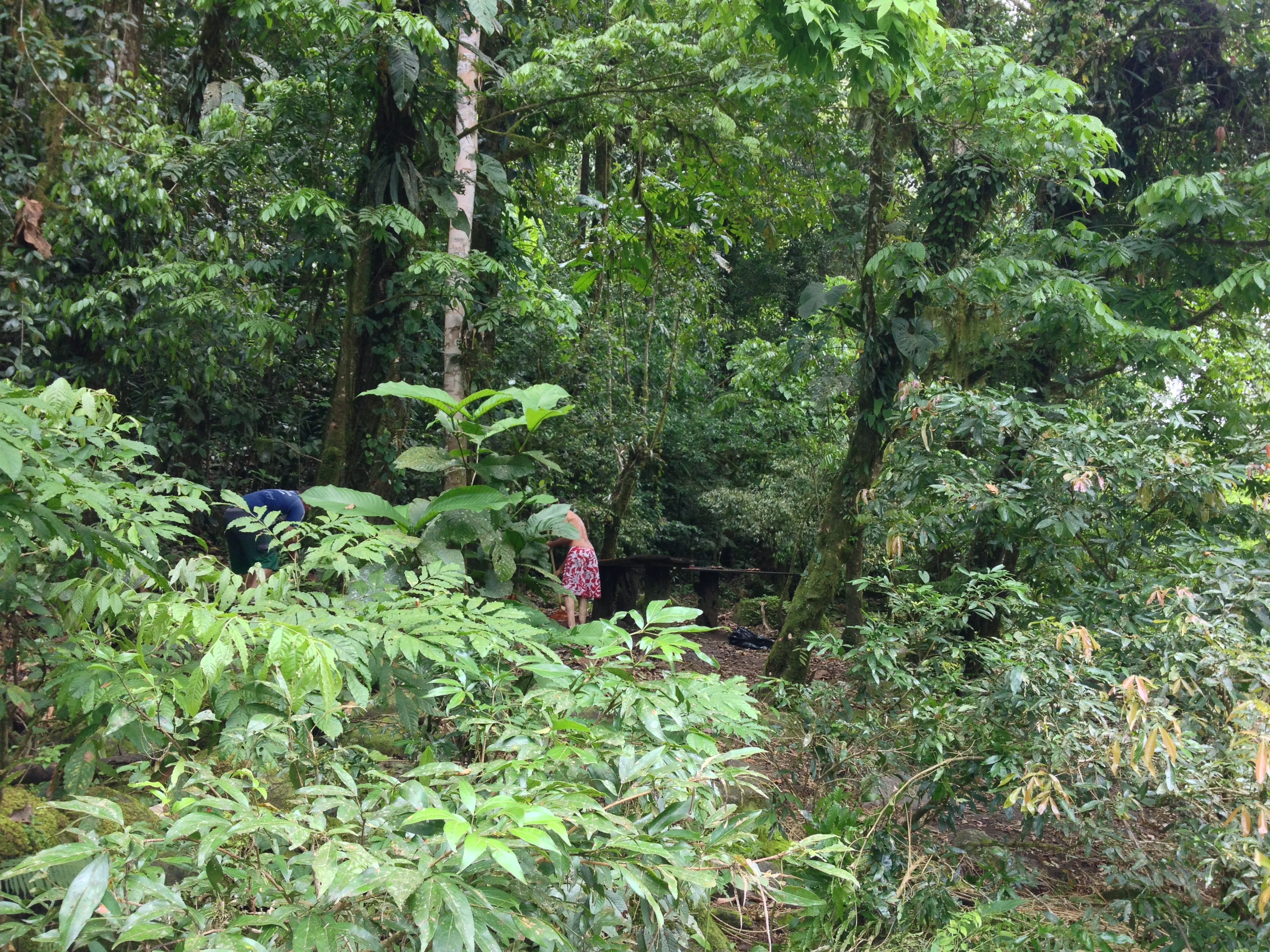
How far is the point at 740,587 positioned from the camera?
36.6 feet

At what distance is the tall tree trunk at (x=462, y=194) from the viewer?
5.91 meters

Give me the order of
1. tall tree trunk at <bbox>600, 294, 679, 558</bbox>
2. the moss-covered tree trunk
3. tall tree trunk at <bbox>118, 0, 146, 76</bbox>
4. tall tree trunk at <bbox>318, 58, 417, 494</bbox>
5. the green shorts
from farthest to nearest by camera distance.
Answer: tall tree trunk at <bbox>600, 294, 679, 558</bbox> < tall tree trunk at <bbox>118, 0, 146, 76</bbox> < the moss-covered tree trunk < tall tree trunk at <bbox>318, 58, 417, 494</bbox> < the green shorts

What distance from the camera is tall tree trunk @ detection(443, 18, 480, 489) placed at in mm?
5914

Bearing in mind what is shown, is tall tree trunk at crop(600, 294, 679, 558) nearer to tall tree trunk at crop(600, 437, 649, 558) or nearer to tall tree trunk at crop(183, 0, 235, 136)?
tall tree trunk at crop(600, 437, 649, 558)

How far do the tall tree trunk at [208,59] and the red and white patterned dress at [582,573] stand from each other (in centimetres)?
450

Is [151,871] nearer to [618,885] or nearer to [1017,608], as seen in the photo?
[618,885]

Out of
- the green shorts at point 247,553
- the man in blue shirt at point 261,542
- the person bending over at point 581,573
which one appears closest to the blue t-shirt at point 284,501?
the man in blue shirt at point 261,542

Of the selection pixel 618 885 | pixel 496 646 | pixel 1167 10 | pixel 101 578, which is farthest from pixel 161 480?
pixel 1167 10

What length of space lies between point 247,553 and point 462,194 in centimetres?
314

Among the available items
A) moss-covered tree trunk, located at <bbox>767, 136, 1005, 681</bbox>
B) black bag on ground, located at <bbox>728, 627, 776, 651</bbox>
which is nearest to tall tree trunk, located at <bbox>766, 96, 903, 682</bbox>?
moss-covered tree trunk, located at <bbox>767, 136, 1005, 681</bbox>

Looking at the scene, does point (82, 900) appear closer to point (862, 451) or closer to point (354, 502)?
point (354, 502)

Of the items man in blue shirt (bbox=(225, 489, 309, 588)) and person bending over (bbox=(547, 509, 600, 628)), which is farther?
person bending over (bbox=(547, 509, 600, 628))

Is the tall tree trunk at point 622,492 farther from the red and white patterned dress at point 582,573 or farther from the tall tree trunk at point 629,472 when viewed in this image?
the red and white patterned dress at point 582,573

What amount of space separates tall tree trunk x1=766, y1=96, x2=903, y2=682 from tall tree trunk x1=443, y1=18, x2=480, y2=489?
2.66 meters
